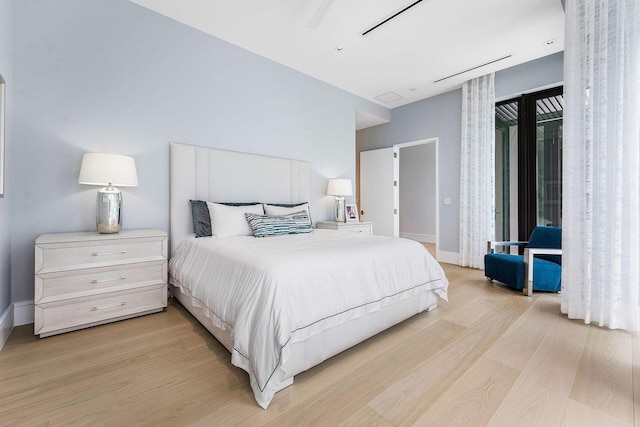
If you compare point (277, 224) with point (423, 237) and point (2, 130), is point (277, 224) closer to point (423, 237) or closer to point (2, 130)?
point (2, 130)

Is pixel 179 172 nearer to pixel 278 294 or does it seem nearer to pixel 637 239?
pixel 278 294

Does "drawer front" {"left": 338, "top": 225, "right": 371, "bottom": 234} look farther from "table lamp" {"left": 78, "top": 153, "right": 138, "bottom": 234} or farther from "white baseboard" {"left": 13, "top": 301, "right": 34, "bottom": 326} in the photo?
"white baseboard" {"left": 13, "top": 301, "right": 34, "bottom": 326}

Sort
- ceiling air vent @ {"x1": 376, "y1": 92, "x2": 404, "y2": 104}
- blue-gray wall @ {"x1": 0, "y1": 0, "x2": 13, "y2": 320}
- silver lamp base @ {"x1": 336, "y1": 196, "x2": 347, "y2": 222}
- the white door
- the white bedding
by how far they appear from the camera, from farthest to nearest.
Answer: the white door
ceiling air vent @ {"x1": 376, "y1": 92, "x2": 404, "y2": 104}
silver lamp base @ {"x1": 336, "y1": 196, "x2": 347, "y2": 222}
blue-gray wall @ {"x1": 0, "y1": 0, "x2": 13, "y2": 320}
the white bedding

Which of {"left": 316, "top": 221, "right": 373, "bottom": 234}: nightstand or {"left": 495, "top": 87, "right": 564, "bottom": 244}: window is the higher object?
{"left": 495, "top": 87, "right": 564, "bottom": 244}: window

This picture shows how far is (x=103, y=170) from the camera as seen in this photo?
2.29 m

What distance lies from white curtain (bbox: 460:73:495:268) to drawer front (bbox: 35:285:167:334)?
425 cm

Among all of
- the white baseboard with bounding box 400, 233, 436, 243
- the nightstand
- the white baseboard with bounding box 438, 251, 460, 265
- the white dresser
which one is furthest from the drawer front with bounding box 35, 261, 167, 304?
the white baseboard with bounding box 400, 233, 436, 243

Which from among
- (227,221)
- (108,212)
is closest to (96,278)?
(108,212)

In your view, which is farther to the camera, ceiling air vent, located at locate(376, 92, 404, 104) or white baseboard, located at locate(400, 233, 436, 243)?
white baseboard, located at locate(400, 233, 436, 243)

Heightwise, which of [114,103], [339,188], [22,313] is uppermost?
[114,103]

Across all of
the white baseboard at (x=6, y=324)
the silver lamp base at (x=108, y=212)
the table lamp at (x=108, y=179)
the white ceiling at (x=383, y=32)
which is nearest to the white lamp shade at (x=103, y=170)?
the table lamp at (x=108, y=179)

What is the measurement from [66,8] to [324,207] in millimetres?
3520

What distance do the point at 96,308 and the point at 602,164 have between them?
4262 millimetres

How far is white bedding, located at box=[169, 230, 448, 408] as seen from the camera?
143 centimetres
